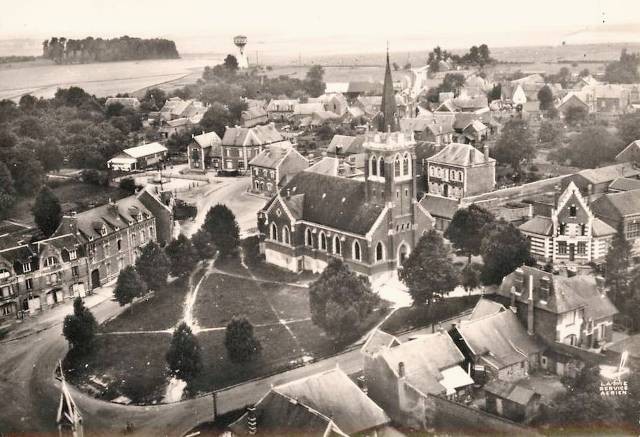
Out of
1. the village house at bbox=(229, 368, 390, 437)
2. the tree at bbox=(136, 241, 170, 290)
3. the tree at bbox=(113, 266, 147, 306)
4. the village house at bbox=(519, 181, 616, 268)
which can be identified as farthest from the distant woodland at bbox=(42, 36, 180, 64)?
the village house at bbox=(519, 181, 616, 268)

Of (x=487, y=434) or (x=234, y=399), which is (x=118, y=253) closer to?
(x=234, y=399)

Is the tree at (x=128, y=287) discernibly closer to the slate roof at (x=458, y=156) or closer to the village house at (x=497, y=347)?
the village house at (x=497, y=347)

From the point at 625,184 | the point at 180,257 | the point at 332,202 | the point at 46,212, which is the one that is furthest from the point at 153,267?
the point at 625,184

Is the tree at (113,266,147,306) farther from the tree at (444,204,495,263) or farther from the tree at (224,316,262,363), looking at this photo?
the tree at (444,204,495,263)

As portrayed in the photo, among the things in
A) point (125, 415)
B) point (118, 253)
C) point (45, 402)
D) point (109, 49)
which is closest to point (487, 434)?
point (125, 415)

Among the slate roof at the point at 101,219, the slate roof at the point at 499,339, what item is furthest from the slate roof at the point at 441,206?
the slate roof at the point at 101,219

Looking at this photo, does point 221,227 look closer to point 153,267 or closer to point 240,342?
point 153,267
